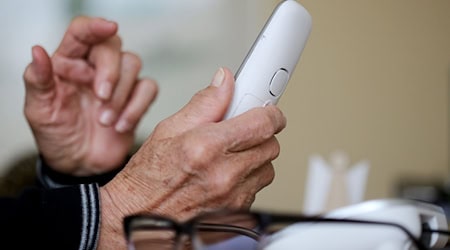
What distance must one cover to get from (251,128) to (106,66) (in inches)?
18.0

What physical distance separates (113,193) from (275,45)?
159 mm

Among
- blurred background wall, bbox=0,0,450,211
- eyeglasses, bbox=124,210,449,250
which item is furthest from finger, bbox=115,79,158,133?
blurred background wall, bbox=0,0,450,211

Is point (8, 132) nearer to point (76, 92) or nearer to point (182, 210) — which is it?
point (76, 92)

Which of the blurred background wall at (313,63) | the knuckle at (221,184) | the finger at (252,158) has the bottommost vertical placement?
the knuckle at (221,184)

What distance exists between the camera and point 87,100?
943 millimetres

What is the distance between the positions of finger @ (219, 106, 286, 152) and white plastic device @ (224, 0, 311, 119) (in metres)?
0.02

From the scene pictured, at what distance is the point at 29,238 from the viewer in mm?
535

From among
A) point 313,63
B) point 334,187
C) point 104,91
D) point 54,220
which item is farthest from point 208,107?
point 313,63

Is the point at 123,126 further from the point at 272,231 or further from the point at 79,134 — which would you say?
the point at 272,231

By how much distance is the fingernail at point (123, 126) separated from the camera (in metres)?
0.93

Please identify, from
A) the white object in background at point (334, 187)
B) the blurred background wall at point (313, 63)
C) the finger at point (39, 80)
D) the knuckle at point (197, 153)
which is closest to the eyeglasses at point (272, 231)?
the knuckle at point (197, 153)

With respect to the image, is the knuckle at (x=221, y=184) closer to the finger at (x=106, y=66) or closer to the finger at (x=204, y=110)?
the finger at (x=204, y=110)

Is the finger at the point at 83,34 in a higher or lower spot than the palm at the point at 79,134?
higher

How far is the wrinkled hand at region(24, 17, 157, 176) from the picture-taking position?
0.87 meters
